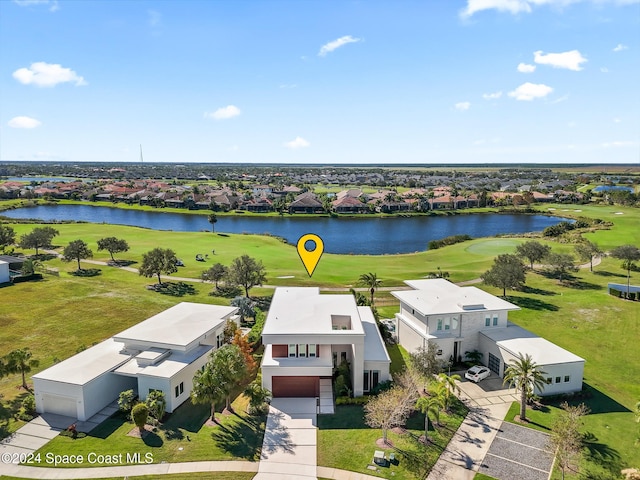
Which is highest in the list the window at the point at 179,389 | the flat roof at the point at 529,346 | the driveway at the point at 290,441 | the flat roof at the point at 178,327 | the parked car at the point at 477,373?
the flat roof at the point at 178,327

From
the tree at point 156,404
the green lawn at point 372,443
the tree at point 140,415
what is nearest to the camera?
the green lawn at point 372,443

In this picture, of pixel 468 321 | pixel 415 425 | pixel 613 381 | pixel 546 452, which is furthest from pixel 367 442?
pixel 613 381

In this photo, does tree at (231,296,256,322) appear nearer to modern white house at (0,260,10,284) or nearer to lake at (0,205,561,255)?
modern white house at (0,260,10,284)

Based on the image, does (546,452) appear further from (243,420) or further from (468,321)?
(243,420)

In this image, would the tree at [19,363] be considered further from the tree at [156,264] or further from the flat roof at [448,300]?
the flat roof at [448,300]

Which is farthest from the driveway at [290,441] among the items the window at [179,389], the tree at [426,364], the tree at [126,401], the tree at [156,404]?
the tree at [126,401]

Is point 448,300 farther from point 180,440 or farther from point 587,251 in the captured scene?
point 587,251
